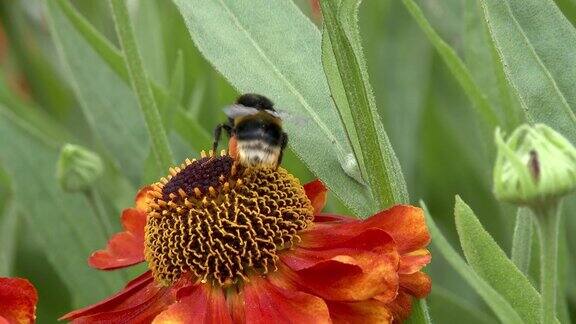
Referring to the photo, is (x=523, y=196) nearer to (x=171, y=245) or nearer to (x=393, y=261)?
(x=393, y=261)

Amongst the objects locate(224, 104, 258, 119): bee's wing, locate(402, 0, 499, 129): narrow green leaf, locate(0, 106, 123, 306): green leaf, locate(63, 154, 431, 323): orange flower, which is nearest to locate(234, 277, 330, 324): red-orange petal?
locate(63, 154, 431, 323): orange flower

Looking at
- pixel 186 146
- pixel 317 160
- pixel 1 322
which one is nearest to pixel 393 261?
pixel 317 160

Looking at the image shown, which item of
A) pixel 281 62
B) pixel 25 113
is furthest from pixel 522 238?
pixel 25 113

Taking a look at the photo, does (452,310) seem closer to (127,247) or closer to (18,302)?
(127,247)

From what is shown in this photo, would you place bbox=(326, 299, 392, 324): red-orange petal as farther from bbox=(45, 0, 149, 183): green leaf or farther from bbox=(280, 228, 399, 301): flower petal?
bbox=(45, 0, 149, 183): green leaf

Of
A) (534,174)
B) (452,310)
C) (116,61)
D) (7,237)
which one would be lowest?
(452,310)

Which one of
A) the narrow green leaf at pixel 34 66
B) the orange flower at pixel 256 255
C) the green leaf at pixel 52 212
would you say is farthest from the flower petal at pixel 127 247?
the narrow green leaf at pixel 34 66

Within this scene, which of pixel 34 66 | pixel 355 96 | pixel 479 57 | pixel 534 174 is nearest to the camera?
pixel 534 174
